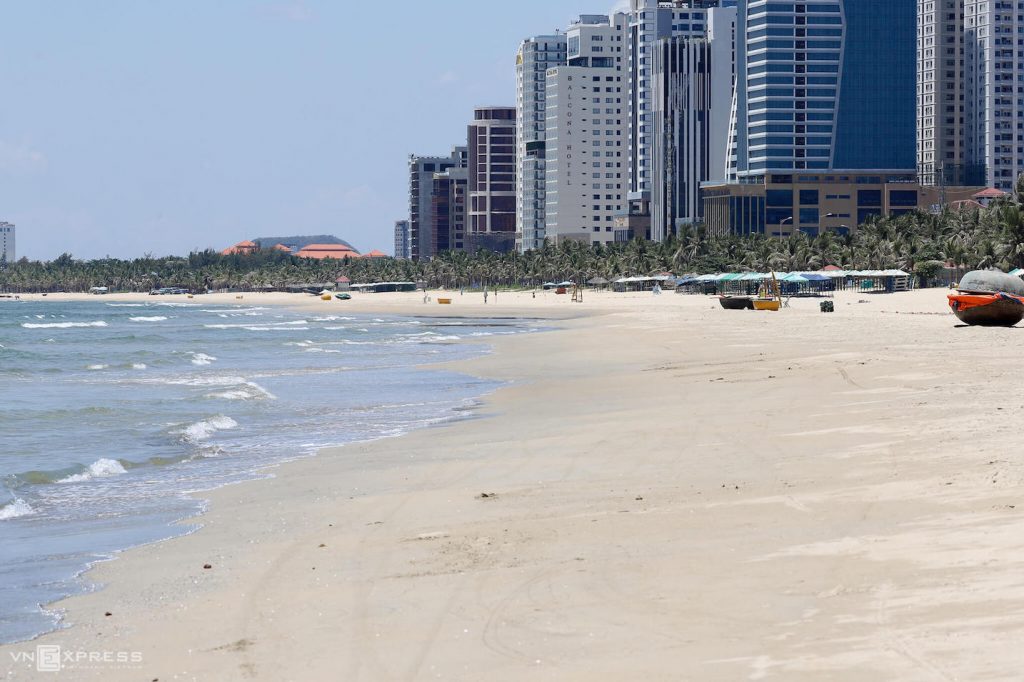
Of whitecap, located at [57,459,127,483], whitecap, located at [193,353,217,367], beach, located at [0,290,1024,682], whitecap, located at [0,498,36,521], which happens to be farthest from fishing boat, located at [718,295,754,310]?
whitecap, located at [0,498,36,521]

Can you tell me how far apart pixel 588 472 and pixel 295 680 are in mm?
10225

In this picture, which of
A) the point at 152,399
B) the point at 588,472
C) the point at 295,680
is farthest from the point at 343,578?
the point at 152,399

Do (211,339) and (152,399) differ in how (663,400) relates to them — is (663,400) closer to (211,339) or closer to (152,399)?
(152,399)

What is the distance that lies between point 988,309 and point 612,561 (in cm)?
4360

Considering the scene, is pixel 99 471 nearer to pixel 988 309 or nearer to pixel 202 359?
pixel 202 359

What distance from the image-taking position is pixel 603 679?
8.87 m

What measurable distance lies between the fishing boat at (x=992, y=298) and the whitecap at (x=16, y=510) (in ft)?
135

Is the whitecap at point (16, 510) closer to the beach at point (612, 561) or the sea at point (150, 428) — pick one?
the sea at point (150, 428)

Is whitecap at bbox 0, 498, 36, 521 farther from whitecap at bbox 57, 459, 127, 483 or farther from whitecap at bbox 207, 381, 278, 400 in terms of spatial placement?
whitecap at bbox 207, 381, 278, 400

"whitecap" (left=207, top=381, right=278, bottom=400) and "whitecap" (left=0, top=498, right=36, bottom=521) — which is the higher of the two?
"whitecap" (left=207, top=381, right=278, bottom=400)

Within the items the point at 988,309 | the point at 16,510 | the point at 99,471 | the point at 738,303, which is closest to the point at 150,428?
the point at 99,471

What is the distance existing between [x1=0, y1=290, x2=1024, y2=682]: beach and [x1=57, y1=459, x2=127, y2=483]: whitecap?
3.29 m

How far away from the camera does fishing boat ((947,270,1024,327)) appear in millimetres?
50719

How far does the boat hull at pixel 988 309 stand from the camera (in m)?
50.6
